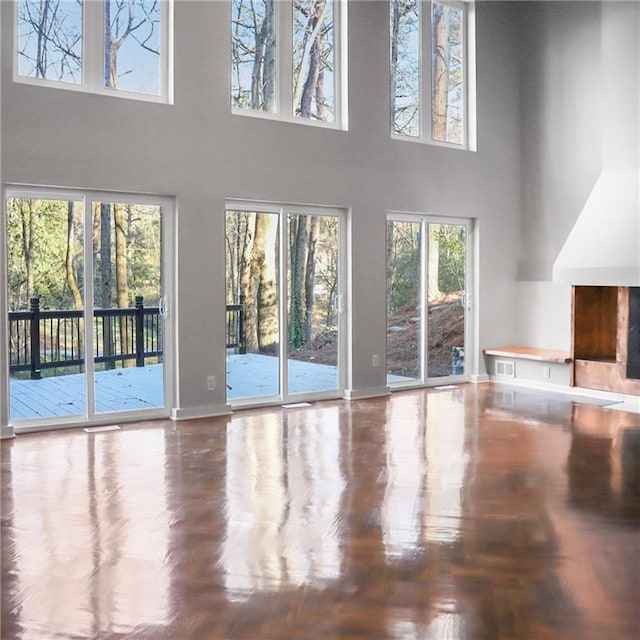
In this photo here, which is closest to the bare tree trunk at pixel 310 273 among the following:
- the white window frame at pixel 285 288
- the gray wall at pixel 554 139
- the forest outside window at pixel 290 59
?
the white window frame at pixel 285 288

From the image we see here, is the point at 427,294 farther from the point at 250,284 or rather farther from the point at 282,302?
the point at 250,284

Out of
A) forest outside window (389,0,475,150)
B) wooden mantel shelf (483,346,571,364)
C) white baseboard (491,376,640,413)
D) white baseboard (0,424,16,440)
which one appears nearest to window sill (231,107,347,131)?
forest outside window (389,0,475,150)

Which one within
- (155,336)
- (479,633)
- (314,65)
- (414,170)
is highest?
(314,65)

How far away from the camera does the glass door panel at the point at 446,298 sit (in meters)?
8.33

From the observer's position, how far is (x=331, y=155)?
7316mm

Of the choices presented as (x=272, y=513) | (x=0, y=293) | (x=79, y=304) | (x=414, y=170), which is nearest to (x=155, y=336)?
(x=79, y=304)

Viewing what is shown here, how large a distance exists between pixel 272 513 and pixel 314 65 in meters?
4.96

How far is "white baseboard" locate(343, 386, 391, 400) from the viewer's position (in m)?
7.53

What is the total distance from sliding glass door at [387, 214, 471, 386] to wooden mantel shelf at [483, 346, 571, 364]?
383 mm

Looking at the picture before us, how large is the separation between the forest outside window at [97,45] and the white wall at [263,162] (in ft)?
0.53

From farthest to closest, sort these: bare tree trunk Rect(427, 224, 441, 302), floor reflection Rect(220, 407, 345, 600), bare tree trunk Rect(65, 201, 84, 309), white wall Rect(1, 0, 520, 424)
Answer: bare tree trunk Rect(427, 224, 441, 302), bare tree trunk Rect(65, 201, 84, 309), white wall Rect(1, 0, 520, 424), floor reflection Rect(220, 407, 345, 600)

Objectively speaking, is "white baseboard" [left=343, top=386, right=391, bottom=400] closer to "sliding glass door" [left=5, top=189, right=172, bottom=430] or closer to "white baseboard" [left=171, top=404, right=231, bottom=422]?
"white baseboard" [left=171, top=404, right=231, bottom=422]

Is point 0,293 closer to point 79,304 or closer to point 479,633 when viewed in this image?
point 79,304

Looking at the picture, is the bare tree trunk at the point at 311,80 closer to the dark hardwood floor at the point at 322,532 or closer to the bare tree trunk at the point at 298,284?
the bare tree trunk at the point at 298,284
